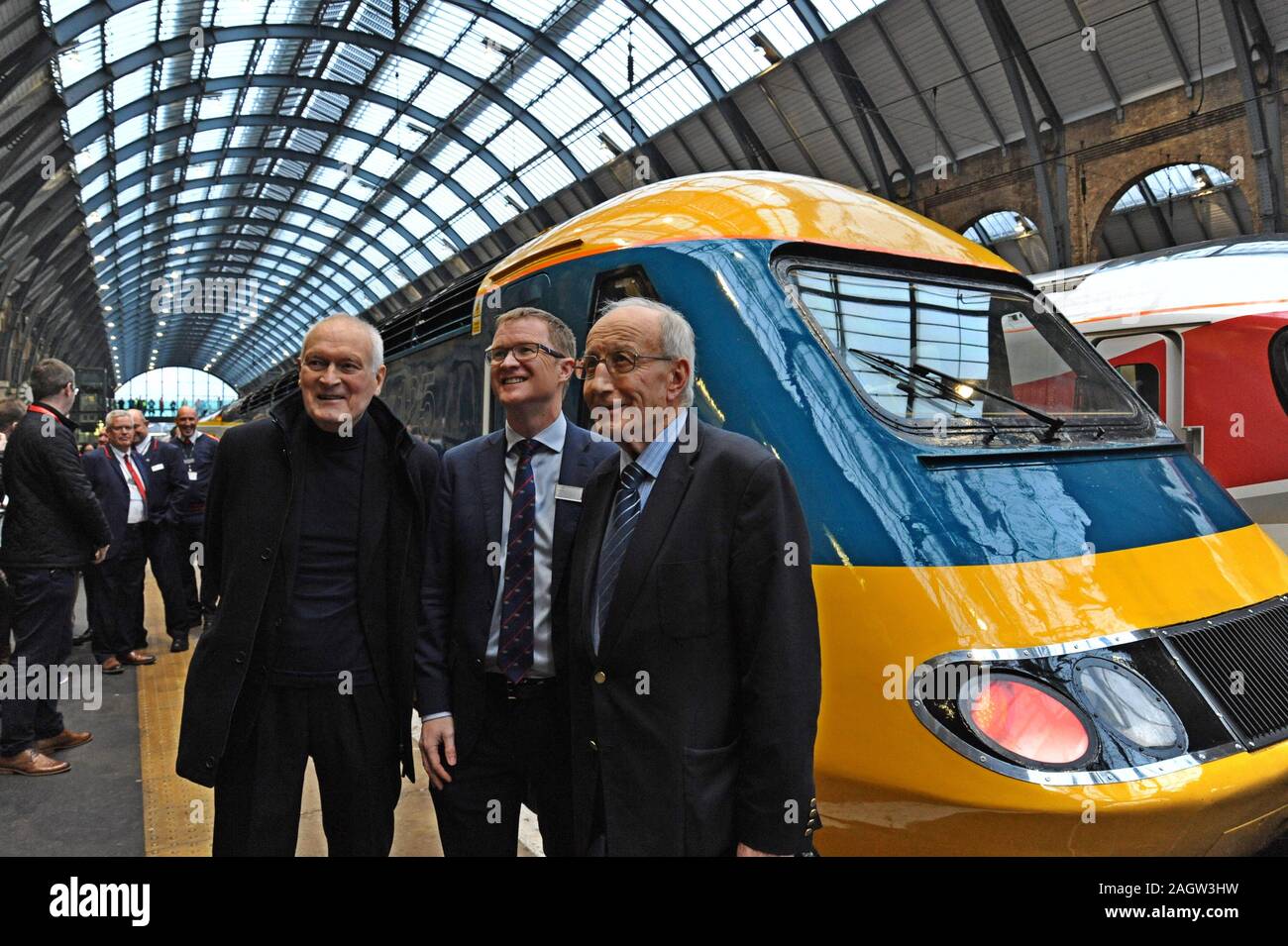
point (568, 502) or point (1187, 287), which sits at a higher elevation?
point (1187, 287)

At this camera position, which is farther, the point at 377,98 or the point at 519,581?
the point at 377,98

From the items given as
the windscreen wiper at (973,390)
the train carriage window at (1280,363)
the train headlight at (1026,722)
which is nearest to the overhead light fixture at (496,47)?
the train carriage window at (1280,363)

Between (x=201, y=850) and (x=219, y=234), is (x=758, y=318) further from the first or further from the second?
(x=219, y=234)

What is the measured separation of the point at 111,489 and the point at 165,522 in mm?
913

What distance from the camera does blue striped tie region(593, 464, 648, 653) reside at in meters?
2.05

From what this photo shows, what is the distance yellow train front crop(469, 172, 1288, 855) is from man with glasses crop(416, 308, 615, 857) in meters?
0.80

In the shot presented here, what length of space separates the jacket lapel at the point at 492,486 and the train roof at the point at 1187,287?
705 cm

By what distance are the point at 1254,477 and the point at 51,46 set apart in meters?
19.5

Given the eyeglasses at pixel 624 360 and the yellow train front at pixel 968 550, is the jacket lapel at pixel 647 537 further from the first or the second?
the yellow train front at pixel 968 550

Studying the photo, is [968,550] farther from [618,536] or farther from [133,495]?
[133,495]

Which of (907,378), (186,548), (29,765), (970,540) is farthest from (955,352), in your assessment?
(186,548)

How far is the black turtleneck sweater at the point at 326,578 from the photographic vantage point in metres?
2.42

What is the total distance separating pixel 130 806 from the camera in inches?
167
